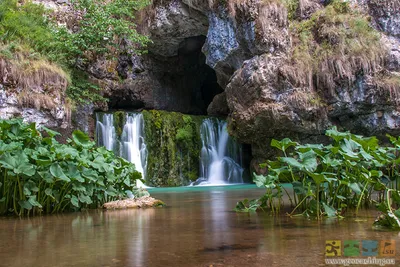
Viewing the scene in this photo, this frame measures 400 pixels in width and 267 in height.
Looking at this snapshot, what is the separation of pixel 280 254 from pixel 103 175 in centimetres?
367

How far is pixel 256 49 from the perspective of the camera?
13328 mm

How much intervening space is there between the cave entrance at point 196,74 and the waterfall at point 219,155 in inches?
180

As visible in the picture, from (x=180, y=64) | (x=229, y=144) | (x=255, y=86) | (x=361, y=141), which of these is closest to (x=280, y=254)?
(x=361, y=141)

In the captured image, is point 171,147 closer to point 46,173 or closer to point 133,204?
point 133,204

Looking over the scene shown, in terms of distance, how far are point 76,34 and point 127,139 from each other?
4.19 meters

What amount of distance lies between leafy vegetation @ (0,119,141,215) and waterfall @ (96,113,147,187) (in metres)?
8.48

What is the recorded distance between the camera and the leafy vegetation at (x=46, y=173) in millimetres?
4423

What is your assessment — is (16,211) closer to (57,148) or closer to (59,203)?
(59,203)

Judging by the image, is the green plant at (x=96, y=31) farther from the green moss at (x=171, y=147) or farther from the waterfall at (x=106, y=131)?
the green moss at (x=171, y=147)

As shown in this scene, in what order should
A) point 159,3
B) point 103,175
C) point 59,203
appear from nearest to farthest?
point 59,203
point 103,175
point 159,3

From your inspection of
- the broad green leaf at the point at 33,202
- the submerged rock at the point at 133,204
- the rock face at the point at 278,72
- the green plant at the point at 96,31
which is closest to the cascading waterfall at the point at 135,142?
the rock face at the point at 278,72

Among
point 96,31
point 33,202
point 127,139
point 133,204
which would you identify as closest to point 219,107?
point 127,139

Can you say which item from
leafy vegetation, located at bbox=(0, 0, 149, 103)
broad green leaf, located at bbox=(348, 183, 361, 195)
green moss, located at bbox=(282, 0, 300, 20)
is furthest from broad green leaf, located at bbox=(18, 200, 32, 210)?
green moss, located at bbox=(282, 0, 300, 20)

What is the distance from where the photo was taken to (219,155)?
15.4 m
